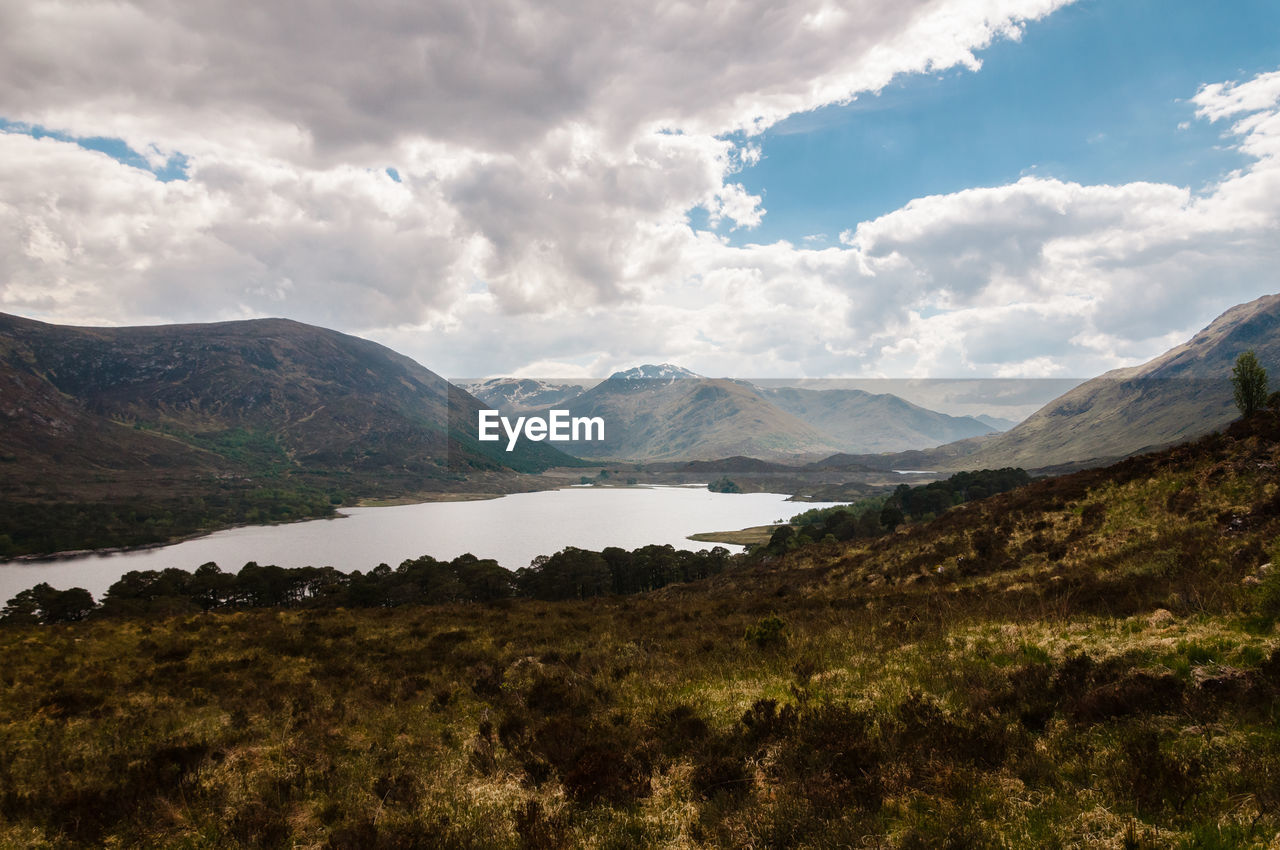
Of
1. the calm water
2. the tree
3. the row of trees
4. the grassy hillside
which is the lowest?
the calm water

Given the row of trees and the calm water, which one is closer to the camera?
the row of trees

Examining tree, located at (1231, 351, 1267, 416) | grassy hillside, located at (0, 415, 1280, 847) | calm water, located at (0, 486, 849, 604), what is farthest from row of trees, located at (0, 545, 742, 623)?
tree, located at (1231, 351, 1267, 416)

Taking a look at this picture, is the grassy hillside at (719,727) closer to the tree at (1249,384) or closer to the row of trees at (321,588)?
the tree at (1249,384)

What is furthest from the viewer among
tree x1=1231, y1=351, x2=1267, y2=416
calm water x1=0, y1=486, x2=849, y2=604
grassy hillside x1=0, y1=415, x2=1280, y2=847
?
calm water x1=0, y1=486, x2=849, y2=604

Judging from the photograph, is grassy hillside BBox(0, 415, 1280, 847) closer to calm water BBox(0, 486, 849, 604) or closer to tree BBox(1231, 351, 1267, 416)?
tree BBox(1231, 351, 1267, 416)

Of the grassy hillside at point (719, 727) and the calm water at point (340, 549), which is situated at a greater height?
the grassy hillside at point (719, 727)

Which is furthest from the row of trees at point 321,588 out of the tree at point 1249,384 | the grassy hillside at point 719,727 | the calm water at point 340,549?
the tree at point 1249,384

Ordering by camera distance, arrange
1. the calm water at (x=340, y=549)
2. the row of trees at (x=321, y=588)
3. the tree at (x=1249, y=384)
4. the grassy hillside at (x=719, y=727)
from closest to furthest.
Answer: the grassy hillside at (x=719, y=727), the tree at (x=1249, y=384), the row of trees at (x=321, y=588), the calm water at (x=340, y=549)
